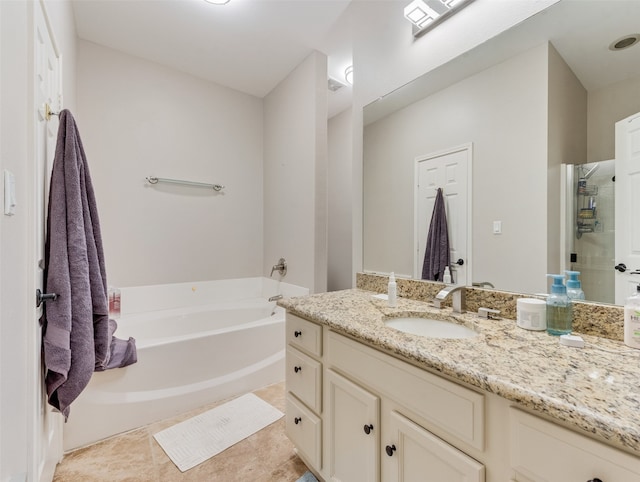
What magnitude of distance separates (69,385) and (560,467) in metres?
1.49

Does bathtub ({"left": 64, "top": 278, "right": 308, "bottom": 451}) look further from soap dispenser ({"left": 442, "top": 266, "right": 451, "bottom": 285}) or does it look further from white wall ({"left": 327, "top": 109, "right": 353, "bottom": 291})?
soap dispenser ({"left": 442, "top": 266, "right": 451, "bottom": 285})

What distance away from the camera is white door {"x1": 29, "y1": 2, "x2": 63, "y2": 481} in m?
0.93

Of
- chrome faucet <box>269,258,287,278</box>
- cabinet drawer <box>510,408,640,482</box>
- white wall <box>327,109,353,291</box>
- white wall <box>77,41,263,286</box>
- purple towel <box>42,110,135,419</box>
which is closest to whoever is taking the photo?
cabinet drawer <box>510,408,640,482</box>

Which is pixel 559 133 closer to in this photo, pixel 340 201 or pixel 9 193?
pixel 9 193

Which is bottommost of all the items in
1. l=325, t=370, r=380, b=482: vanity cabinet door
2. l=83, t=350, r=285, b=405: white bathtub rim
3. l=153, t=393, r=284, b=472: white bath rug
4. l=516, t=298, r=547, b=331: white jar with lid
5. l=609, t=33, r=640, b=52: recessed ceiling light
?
l=153, t=393, r=284, b=472: white bath rug

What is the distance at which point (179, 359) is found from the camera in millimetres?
1831

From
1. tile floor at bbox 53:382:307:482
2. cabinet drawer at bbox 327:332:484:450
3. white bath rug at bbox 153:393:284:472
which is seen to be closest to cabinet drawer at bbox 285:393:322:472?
tile floor at bbox 53:382:307:482

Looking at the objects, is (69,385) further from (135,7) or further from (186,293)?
(135,7)

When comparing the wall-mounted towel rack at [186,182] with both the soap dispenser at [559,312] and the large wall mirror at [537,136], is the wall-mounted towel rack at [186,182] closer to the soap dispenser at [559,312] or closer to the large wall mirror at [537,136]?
the large wall mirror at [537,136]

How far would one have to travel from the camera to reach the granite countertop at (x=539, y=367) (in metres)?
0.49

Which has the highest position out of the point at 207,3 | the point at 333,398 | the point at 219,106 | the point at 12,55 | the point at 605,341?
the point at 207,3

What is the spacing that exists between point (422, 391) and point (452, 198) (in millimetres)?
855

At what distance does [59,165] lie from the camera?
1123mm

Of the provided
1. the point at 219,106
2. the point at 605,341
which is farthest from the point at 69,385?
the point at 219,106
